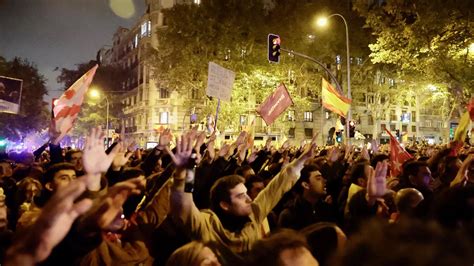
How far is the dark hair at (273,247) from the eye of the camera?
209 cm

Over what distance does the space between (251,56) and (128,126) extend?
43.3 meters

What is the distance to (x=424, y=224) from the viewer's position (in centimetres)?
157

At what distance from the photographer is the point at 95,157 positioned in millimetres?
3555

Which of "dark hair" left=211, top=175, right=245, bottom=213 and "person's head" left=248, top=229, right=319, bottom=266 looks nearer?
"person's head" left=248, top=229, right=319, bottom=266

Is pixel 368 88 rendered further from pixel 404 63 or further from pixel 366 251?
pixel 366 251

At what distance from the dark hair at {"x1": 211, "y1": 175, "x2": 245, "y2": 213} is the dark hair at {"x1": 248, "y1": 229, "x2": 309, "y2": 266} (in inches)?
52.8

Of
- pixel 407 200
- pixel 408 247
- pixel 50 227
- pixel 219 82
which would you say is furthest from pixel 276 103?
pixel 408 247

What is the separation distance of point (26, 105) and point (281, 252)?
4305 cm

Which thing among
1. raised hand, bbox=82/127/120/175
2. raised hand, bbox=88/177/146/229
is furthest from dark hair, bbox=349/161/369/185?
raised hand, bbox=88/177/146/229

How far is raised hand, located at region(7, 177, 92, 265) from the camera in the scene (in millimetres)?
1970

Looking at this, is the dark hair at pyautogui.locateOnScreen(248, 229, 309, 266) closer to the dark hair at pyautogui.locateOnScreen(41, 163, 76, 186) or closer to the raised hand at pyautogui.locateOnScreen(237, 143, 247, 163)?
the dark hair at pyautogui.locateOnScreen(41, 163, 76, 186)

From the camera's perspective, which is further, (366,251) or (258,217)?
(258,217)

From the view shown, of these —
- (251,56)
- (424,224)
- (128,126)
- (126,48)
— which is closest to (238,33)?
(251,56)

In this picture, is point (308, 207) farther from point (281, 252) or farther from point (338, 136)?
point (338, 136)
